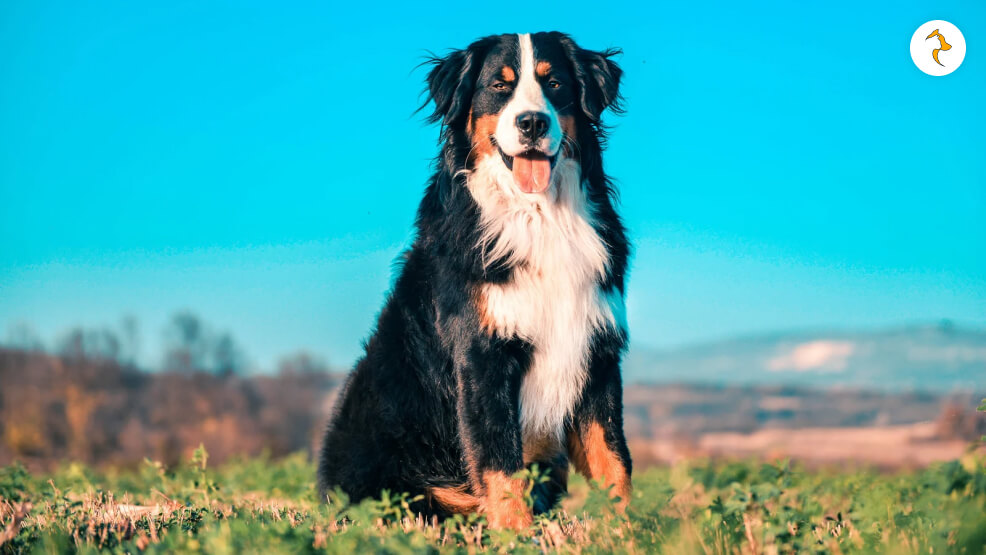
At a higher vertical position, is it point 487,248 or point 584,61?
point 584,61

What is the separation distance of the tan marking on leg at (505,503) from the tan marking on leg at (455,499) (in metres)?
0.43

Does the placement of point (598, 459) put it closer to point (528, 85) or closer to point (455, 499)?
point (455, 499)

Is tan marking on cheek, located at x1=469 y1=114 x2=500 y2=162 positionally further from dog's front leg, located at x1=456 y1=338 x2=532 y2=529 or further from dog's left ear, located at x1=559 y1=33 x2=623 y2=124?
dog's front leg, located at x1=456 y1=338 x2=532 y2=529

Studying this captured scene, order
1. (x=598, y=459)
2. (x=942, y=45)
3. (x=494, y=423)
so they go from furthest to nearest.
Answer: (x=942, y=45)
(x=598, y=459)
(x=494, y=423)

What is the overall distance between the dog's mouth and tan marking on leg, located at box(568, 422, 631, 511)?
1.33 metres

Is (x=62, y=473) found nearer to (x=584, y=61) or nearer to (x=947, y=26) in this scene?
(x=584, y=61)

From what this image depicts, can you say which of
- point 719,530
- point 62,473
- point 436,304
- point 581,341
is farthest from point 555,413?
point 62,473

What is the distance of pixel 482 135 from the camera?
4.48 m

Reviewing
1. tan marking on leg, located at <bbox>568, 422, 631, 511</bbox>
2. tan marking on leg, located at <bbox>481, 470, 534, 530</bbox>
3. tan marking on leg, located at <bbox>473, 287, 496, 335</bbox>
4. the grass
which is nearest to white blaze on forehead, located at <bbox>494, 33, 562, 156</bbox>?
tan marking on leg, located at <bbox>473, 287, 496, 335</bbox>

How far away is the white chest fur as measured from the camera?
14.1ft

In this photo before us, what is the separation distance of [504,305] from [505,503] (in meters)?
1.01

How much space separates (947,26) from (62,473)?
365 inches

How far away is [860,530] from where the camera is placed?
307 centimetres

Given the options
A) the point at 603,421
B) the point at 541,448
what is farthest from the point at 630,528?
the point at 541,448
